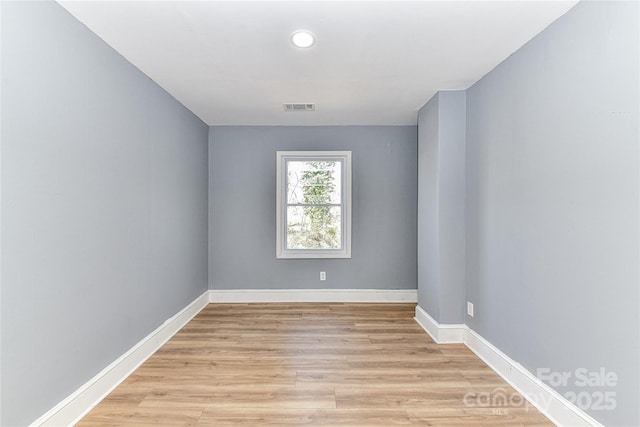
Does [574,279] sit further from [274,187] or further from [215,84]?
[274,187]

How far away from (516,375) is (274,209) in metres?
3.26

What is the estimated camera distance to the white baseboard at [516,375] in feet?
6.41

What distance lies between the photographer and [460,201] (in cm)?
336

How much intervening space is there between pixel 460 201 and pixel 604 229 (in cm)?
164

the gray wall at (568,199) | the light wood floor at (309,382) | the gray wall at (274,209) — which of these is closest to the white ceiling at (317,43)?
the gray wall at (568,199)

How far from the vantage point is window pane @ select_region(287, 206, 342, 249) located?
4766 mm

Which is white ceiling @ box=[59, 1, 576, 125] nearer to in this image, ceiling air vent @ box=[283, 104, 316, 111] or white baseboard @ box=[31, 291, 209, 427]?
ceiling air vent @ box=[283, 104, 316, 111]

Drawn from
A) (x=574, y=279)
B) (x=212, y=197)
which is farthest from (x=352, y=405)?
(x=212, y=197)

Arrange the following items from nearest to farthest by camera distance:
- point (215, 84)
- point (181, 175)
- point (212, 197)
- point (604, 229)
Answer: point (604, 229) < point (215, 84) < point (181, 175) < point (212, 197)

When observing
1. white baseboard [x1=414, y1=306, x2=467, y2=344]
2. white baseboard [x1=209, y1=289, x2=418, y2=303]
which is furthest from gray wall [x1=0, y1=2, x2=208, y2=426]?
white baseboard [x1=414, y1=306, x2=467, y2=344]

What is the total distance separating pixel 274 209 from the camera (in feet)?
15.5

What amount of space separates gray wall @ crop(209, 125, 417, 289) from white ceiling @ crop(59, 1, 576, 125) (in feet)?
3.65

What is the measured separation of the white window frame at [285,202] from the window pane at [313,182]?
6 cm

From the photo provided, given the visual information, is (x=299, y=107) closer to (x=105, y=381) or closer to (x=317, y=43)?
(x=317, y=43)
